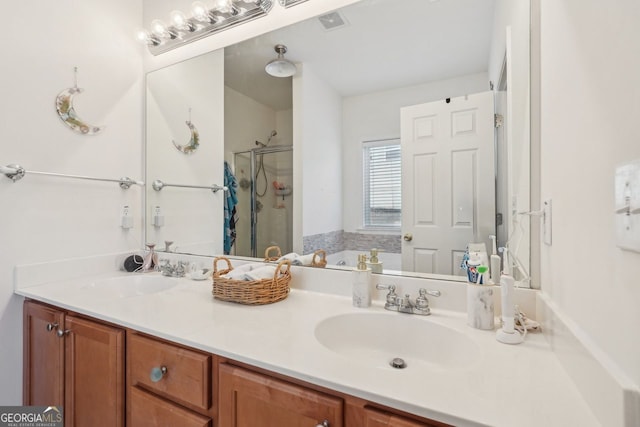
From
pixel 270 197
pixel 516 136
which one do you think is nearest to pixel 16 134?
pixel 270 197

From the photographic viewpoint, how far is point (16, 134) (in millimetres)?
1306

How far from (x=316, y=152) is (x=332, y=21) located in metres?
0.57

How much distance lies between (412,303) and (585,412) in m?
0.53

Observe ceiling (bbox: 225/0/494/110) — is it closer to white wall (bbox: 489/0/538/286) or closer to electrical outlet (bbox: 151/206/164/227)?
white wall (bbox: 489/0/538/286)

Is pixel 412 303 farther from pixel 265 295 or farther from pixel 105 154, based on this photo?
pixel 105 154

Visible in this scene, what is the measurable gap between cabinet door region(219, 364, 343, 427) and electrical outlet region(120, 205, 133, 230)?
1338 millimetres

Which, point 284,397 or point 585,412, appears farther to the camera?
point 284,397

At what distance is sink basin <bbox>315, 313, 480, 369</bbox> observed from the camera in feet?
2.87

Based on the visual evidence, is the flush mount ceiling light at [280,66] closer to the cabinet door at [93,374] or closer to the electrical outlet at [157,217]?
the electrical outlet at [157,217]

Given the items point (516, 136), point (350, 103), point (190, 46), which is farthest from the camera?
point (190, 46)

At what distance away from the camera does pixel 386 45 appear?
121 cm

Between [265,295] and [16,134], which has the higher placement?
[16,134]

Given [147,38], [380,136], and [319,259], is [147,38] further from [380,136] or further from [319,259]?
[319,259]

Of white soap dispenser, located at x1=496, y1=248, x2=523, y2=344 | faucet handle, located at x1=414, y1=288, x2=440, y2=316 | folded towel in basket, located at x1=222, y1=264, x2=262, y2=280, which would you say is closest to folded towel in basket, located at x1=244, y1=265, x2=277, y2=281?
folded towel in basket, located at x1=222, y1=264, x2=262, y2=280
